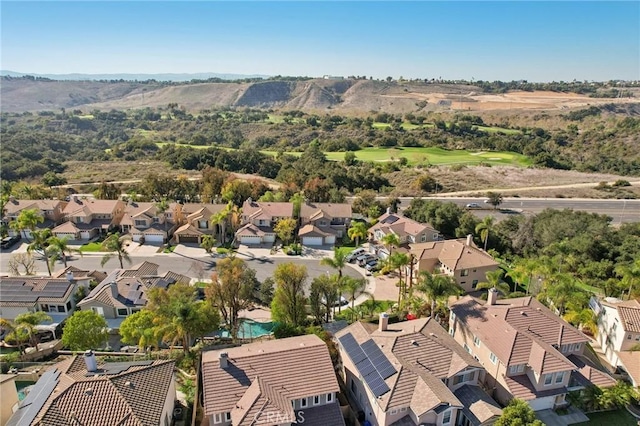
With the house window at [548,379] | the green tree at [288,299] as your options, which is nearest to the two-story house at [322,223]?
the green tree at [288,299]

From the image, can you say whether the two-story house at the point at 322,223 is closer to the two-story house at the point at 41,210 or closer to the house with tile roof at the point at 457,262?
the house with tile roof at the point at 457,262

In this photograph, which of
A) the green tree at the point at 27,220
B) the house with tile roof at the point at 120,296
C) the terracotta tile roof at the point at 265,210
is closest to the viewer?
the house with tile roof at the point at 120,296

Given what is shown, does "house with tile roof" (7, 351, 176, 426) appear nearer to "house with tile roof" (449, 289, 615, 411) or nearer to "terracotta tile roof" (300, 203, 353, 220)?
"house with tile roof" (449, 289, 615, 411)

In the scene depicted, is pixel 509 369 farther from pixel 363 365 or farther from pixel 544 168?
pixel 544 168

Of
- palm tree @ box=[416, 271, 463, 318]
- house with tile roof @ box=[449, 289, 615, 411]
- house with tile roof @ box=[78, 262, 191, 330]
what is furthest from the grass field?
house with tile roof @ box=[449, 289, 615, 411]

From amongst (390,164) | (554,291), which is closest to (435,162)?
(390,164)
